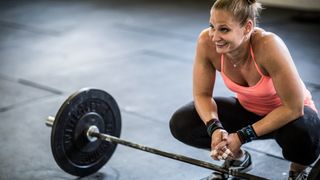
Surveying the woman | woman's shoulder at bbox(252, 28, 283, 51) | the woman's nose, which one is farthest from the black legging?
the woman's nose

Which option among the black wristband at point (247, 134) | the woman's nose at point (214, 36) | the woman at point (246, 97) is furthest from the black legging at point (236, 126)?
the woman's nose at point (214, 36)

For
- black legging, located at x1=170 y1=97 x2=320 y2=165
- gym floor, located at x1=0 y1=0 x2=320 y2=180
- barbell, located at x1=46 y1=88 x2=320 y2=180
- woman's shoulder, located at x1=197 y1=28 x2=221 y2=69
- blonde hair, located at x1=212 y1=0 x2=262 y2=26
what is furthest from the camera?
gym floor, located at x1=0 y1=0 x2=320 y2=180

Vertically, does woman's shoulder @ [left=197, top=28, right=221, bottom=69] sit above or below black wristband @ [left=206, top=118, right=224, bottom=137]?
above

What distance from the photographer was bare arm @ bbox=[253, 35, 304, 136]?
1.88 metres

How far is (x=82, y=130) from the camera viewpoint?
243 centimetres

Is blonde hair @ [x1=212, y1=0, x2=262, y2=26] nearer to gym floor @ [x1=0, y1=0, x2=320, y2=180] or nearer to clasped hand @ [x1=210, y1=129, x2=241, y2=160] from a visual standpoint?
clasped hand @ [x1=210, y1=129, x2=241, y2=160]

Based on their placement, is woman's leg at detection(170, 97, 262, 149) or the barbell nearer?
woman's leg at detection(170, 97, 262, 149)

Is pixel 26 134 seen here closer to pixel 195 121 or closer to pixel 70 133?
pixel 70 133

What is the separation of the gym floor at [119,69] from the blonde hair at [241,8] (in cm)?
93

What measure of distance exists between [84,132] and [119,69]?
6.51ft

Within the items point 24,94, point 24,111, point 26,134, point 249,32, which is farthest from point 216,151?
point 24,94

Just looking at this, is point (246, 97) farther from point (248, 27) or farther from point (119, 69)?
point (119, 69)

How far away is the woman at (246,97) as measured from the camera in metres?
1.88

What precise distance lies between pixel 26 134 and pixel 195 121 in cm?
130
